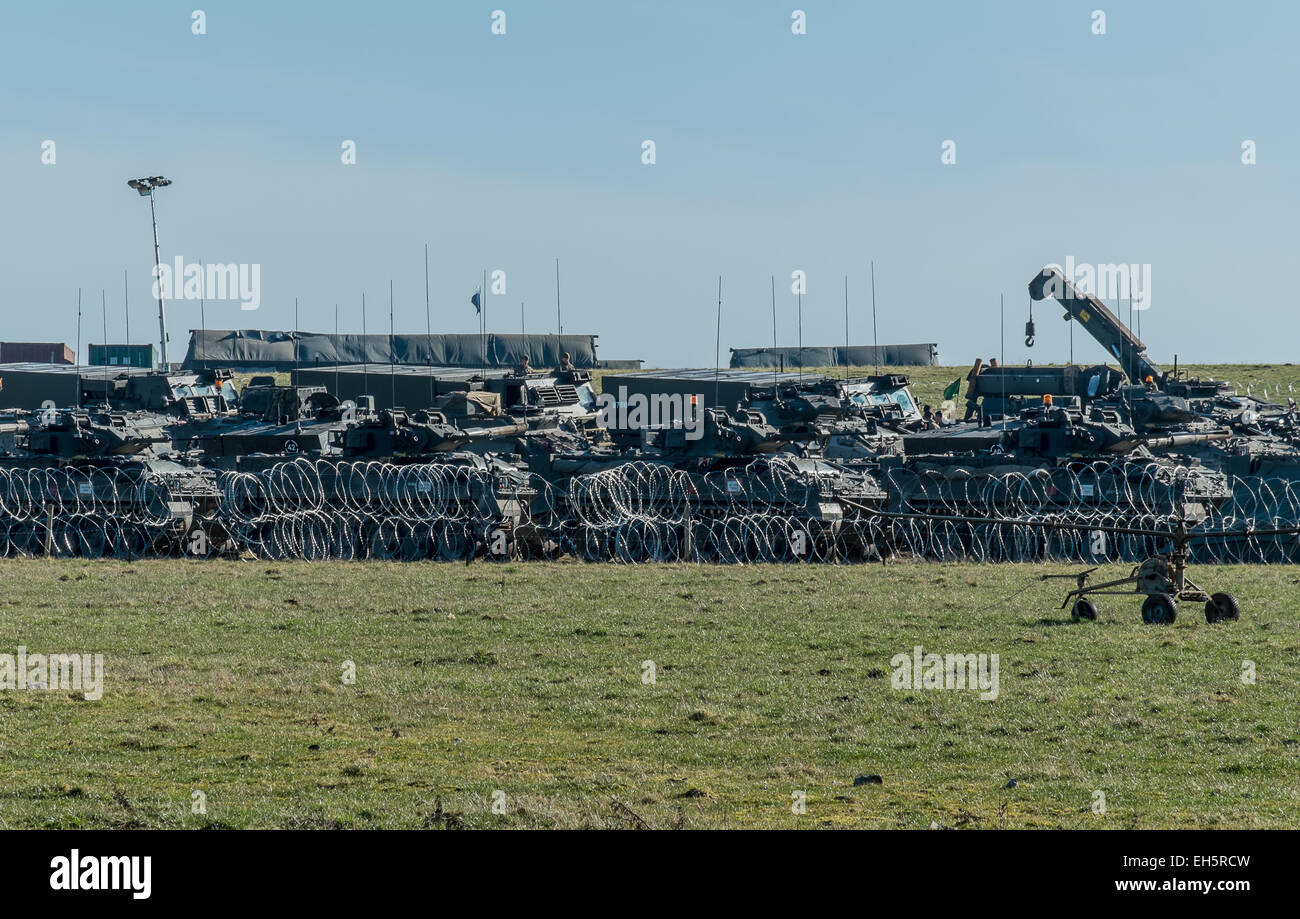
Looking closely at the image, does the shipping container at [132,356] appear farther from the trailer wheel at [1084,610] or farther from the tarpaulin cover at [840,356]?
the trailer wheel at [1084,610]

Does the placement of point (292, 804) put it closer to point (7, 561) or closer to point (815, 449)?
point (7, 561)

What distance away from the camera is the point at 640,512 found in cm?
2725

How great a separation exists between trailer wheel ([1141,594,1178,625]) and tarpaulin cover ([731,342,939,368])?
6045cm

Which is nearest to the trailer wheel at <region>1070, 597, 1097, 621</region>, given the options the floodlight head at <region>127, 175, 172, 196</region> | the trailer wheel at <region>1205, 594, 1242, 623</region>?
the trailer wheel at <region>1205, 594, 1242, 623</region>

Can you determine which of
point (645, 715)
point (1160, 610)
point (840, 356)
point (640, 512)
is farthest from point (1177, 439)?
point (840, 356)

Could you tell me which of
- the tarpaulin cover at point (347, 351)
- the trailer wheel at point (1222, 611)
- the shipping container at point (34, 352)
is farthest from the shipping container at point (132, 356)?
the trailer wheel at point (1222, 611)

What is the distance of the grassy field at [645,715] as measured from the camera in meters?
10.1

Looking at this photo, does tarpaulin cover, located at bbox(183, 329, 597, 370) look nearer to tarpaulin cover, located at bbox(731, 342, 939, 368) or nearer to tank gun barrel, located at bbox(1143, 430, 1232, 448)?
tarpaulin cover, located at bbox(731, 342, 939, 368)

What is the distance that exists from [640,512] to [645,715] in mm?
14043

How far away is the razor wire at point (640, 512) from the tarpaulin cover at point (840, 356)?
48734 mm

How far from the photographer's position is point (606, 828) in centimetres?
914
